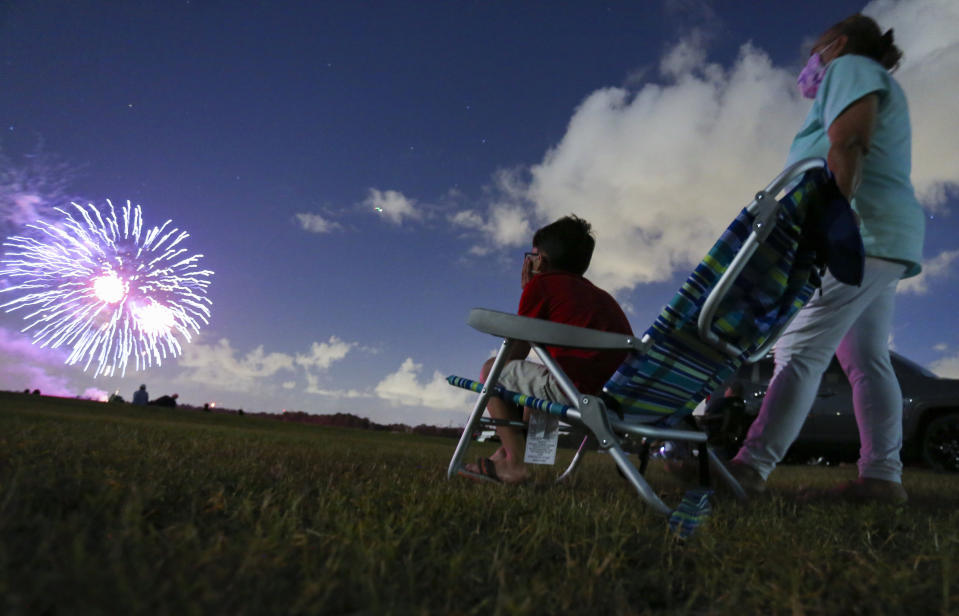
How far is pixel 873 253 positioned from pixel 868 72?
3.21ft

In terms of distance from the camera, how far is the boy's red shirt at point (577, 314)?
10.7ft

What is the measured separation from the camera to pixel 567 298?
3.35 meters

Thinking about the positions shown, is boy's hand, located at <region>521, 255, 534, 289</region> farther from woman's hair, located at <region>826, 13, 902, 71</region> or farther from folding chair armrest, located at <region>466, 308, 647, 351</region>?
woman's hair, located at <region>826, 13, 902, 71</region>

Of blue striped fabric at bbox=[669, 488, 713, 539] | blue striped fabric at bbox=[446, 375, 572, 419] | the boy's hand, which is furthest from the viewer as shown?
the boy's hand

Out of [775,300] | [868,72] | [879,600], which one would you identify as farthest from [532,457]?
[868,72]

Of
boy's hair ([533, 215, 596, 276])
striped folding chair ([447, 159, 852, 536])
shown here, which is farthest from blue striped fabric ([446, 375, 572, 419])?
boy's hair ([533, 215, 596, 276])

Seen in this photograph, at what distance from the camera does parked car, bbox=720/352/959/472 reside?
863 centimetres

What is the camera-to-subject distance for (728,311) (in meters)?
2.52

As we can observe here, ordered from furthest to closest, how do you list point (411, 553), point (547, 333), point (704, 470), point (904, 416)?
1. point (904, 416)
2. point (704, 470)
3. point (547, 333)
4. point (411, 553)

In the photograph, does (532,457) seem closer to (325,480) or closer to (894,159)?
(325,480)

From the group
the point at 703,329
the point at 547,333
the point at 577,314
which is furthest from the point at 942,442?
the point at 547,333

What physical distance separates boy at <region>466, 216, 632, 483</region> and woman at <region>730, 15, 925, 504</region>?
984 mm

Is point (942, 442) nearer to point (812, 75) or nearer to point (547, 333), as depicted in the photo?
point (812, 75)

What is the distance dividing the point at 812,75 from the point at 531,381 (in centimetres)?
259
